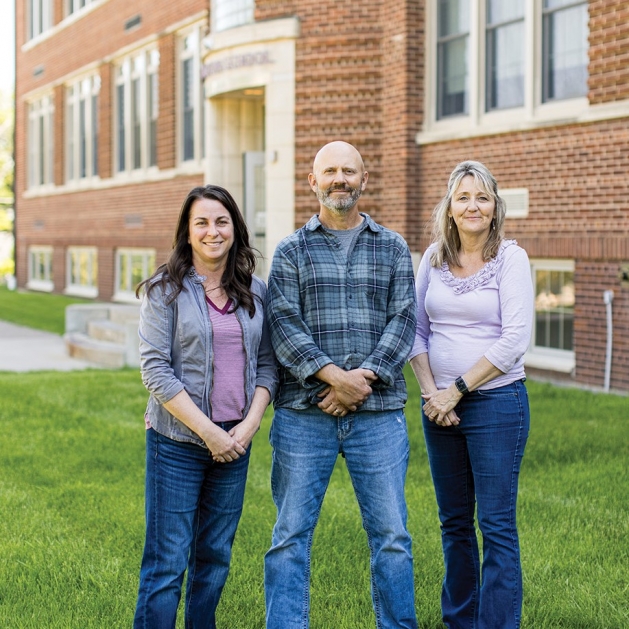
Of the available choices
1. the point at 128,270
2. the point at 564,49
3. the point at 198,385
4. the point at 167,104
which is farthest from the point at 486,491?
the point at 128,270

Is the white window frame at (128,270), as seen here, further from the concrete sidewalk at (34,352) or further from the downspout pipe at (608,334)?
the downspout pipe at (608,334)

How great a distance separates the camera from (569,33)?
10977 millimetres

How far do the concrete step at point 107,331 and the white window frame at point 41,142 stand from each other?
43.3 feet

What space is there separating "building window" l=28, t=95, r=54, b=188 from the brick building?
7985 millimetres

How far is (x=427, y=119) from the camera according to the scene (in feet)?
42.2

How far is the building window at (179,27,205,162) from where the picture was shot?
737 inches

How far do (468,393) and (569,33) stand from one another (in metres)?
8.13

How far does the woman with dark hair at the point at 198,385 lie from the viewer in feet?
11.8

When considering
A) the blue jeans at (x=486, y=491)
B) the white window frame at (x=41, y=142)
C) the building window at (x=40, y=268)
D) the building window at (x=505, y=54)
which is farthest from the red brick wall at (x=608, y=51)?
the building window at (x=40, y=268)

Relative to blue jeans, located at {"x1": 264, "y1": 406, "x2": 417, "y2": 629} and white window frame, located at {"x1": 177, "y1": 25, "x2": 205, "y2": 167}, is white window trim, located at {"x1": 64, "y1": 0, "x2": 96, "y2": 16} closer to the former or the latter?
white window frame, located at {"x1": 177, "y1": 25, "x2": 205, "y2": 167}

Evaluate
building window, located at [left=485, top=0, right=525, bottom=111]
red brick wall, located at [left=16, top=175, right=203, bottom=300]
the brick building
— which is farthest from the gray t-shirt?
red brick wall, located at [left=16, top=175, right=203, bottom=300]

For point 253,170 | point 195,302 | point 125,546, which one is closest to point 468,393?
point 195,302

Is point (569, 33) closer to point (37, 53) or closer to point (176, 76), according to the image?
point (176, 76)

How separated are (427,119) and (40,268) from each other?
1877 centimetres
